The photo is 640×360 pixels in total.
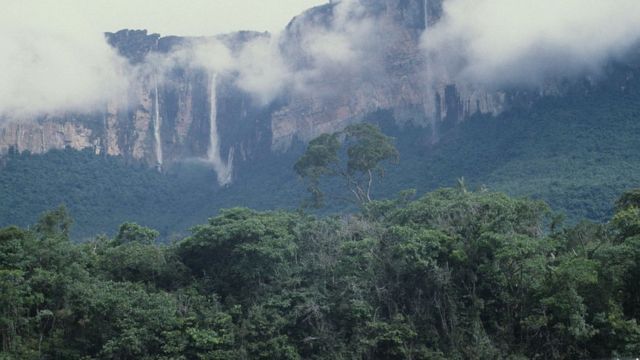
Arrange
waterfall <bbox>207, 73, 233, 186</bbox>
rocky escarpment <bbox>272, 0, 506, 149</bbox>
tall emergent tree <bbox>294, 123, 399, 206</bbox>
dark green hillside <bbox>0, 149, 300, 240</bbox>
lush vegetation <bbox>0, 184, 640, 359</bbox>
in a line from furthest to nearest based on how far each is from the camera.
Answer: waterfall <bbox>207, 73, 233, 186</bbox>
rocky escarpment <bbox>272, 0, 506, 149</bbox>
dark green hillside <bbox>0, 149, 300, 240</bbox>
tall emergent tree <bbox>294, 123, 399, 206</bbox>
lush vegetation <bbox>0, 184, 640, 359</bbox>

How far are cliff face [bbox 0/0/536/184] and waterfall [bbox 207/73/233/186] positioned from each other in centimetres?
12

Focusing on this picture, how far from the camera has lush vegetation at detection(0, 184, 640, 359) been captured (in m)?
Answer: 19.2

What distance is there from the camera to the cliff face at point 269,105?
62.1 m

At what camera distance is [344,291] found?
69.9 feet

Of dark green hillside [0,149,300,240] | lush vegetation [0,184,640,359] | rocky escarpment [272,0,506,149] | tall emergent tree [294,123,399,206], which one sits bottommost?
dark green hillside [0,149,300,240]

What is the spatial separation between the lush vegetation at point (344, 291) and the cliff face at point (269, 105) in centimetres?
3276

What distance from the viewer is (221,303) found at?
22203mm

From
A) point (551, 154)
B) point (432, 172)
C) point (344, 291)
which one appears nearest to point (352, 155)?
point (344, 291)

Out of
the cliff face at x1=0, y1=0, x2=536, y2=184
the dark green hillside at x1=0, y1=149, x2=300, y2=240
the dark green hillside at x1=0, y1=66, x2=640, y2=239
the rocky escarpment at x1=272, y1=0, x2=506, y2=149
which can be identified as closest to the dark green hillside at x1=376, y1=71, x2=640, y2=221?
the dark green hillside at x1=0, y1=66, x2=640, y2=239

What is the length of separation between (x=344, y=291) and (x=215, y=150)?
5576cm

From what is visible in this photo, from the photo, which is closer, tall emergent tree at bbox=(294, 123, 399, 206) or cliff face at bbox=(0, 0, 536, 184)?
tall emergent tree at bbox=(294, 123, 399, 206)

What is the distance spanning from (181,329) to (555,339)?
9.41m

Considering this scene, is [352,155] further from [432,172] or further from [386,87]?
[386,87]

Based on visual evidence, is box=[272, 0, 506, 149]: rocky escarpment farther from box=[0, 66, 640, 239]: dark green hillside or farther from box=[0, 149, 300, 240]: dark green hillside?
box=[0, 149, 300, 240]: dark green hillside
